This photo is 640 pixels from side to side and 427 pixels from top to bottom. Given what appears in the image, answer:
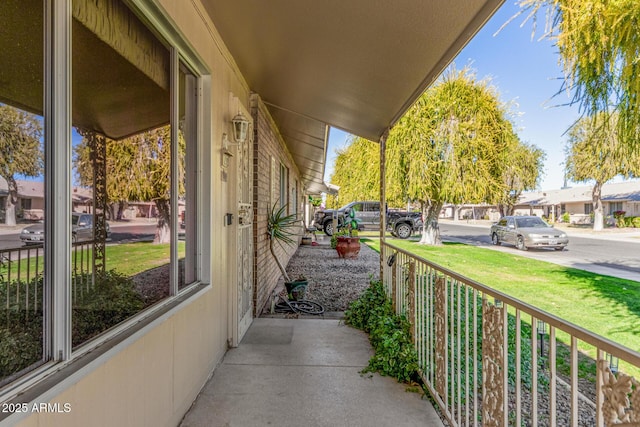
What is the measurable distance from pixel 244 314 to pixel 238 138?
179cm

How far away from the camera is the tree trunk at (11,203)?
107cm

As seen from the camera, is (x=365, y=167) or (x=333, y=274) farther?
(x=365, y=167)

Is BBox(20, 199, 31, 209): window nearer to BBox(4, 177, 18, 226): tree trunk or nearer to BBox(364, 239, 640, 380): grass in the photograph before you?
BBox(4, 177, 18, 226): tree trunk

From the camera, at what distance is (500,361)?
1521 millimetres

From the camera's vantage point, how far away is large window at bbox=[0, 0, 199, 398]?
1.10 meters

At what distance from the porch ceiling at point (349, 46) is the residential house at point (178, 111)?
14mm

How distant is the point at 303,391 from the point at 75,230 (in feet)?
6.03

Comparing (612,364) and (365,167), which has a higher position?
(365,167)

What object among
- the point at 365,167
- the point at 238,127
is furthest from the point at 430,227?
the point at 238,127

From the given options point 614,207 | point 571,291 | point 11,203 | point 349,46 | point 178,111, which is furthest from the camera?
point 614,207

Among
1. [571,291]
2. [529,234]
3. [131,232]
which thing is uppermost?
[131,232]

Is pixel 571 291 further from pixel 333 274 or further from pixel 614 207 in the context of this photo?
pixel 614 207

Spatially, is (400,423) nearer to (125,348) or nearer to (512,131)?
(125,348)

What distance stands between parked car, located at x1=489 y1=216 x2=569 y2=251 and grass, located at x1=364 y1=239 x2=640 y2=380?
312 cm
